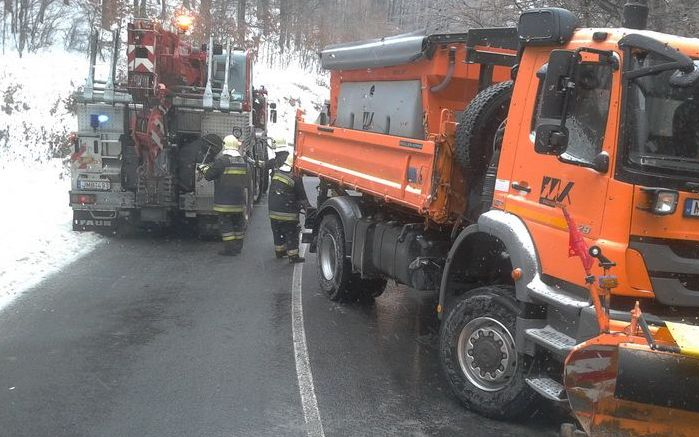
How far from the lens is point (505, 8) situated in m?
13.0

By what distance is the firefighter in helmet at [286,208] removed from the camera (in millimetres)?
9422

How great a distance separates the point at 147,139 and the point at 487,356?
6992mm

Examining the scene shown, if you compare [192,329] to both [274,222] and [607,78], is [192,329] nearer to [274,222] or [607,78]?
[274,222]

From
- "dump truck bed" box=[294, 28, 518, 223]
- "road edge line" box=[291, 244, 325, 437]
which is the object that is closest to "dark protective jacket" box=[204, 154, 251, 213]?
"road edge line" box=[291, 244, 325, 437]

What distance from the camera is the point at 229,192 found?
9.75 metres

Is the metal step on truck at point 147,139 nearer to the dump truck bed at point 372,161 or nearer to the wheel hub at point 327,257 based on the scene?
the dump truck bed at point 372,161

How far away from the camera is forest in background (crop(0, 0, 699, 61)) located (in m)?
11.4

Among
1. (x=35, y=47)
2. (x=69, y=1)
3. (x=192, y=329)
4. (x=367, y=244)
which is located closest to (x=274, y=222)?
(x=367, y=244)

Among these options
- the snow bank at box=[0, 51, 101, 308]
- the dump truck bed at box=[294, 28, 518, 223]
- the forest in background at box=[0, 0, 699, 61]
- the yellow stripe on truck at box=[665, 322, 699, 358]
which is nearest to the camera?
the yellow stripe on truck at box=[665, 322, 699, 358]

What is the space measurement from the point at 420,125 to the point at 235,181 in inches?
169

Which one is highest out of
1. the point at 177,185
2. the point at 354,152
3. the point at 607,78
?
the point at 607,78

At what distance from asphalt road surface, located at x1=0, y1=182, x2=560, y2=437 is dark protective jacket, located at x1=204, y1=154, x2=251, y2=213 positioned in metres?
1.41

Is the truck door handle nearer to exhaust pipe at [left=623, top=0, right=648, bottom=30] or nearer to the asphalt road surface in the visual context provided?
exhaust pipe at [left=623, top=0, right=648, bottom=30]

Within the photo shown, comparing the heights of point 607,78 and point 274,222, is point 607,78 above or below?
above
